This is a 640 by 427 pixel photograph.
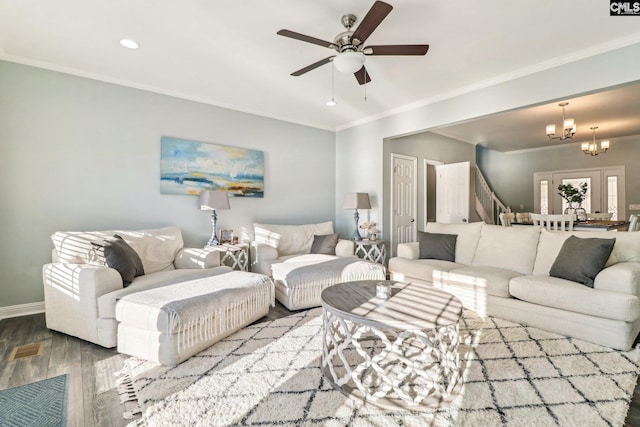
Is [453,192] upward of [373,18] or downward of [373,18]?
downward

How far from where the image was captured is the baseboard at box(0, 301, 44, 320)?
3100 mm

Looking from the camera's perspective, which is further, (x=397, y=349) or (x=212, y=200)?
(x=212, y=200)

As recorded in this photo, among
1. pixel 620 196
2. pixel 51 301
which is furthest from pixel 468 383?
pixel 620 196

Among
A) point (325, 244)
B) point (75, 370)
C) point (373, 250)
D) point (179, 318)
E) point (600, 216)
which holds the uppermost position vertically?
point (600, 216)

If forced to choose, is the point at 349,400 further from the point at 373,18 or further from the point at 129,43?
the point at 129,43

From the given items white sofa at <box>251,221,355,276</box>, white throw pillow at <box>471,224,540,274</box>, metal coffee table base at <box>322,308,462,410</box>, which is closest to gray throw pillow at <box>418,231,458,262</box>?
white throw pillow at <box>471,224,540,274</box>

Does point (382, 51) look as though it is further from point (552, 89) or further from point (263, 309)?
point (263, 309)

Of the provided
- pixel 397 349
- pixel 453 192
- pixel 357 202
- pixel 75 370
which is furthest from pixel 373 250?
pixel 75 370

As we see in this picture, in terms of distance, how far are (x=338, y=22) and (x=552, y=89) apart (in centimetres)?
242

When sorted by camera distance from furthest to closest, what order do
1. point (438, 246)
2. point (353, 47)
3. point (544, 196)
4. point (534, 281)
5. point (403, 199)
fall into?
point (544, 196), point (403, 199), point (438, 246), point (534, 281), point (353, 47)

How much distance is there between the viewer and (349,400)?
1767 millimetres

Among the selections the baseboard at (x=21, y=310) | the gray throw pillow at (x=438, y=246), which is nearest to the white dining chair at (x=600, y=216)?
the gray throw pillow at (x=438, y=246)

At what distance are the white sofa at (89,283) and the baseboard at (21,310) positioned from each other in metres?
0.75

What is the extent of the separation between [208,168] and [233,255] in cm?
129
